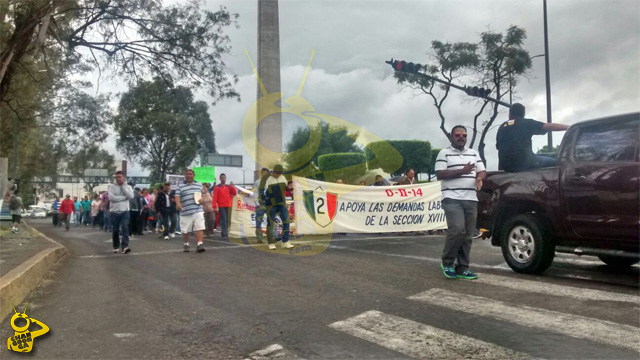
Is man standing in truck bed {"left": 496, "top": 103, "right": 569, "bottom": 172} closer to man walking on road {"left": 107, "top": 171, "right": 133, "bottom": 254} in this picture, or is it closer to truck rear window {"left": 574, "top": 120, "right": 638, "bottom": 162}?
truck rear window {"left": 574, "top": 120, "right": 638, "bottom": 162}

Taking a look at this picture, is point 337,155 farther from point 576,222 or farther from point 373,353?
point 373,353

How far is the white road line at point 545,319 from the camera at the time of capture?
3.95m

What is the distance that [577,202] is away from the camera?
617cm

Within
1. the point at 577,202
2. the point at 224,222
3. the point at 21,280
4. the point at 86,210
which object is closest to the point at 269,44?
the point at 224,222

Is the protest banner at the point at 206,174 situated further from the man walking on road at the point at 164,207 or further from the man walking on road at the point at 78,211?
the man walking on road at the point at 164,207

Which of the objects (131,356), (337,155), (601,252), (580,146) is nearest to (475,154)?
(580,146)

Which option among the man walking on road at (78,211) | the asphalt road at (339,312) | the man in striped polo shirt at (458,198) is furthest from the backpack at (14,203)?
the man in striped polo shirt at (458,198)

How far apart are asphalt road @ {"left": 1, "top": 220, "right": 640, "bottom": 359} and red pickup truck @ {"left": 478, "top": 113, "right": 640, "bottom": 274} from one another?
396 mm

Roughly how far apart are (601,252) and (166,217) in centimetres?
1277

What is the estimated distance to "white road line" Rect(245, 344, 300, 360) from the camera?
359 centimetres

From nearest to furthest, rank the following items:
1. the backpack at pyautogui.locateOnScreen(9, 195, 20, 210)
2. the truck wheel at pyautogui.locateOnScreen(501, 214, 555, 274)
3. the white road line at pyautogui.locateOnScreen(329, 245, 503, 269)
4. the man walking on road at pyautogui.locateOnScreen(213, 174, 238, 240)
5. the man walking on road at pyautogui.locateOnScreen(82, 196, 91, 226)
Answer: the truck wheel at pyautogui.locateOnScreen(501, 214, 555, 274) → the white road line at pyautogui.locateOnScreen(329, 245, 503, 269) → the man walking on road at pyautogui.locateOnScreen(213, 174, 238, 240) → the backpack at pyautogui.locateOnScreen(9, 195, 20, 210) → the man walking on road at pyautogui.locateOnScreen(82, 196, 91, 226)

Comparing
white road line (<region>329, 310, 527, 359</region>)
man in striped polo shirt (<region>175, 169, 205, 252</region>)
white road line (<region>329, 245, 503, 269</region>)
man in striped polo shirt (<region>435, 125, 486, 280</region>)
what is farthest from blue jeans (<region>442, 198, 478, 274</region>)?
man in striped polo shirt (<region>175, 169, 205, 252</region>)

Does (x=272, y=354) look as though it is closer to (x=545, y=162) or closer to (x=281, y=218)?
(x=545, y=162)

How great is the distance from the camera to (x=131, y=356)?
12.1 feet
